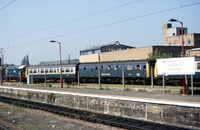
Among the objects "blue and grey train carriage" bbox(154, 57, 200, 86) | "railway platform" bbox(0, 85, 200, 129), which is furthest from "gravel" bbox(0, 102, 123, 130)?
"blue and grey train carriage" bbox(154, 57, 200, 86)

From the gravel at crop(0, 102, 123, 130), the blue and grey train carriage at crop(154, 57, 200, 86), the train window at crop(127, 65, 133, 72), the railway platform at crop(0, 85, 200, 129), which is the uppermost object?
the train window at crop(127, 65, 133, 72)

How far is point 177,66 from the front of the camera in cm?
1650

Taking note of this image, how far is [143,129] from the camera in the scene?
10.2 metres

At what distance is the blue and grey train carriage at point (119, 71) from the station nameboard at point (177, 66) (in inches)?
446

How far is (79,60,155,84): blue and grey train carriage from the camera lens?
95.9 feet

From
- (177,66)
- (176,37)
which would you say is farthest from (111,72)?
(176,37)

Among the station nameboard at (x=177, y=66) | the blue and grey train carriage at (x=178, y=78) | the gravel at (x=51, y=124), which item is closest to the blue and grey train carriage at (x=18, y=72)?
the blue and grey train carriage at (x=178, y=78)

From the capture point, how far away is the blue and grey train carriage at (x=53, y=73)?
122 feet

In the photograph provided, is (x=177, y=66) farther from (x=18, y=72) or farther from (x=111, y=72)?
(x=18, y=72)

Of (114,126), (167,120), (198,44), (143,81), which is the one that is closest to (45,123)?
(114,126)

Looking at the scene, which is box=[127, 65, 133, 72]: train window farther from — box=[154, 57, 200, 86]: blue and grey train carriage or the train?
box=[154, 57, 200, 86]: blue and grey train carriage

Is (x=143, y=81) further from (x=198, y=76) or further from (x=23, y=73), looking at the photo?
(x=23, y=73)

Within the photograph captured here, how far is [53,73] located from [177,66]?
2763 cm

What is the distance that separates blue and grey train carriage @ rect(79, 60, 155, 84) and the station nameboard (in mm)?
11337
